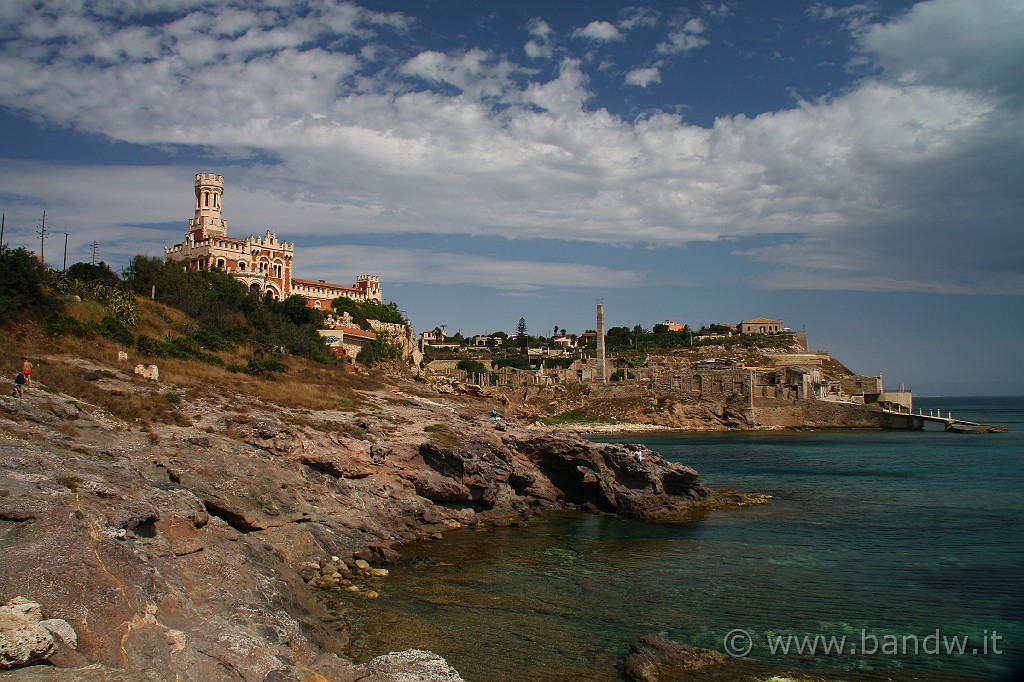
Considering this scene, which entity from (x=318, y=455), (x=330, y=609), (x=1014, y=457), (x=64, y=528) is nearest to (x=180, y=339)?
(x=318, y=455)

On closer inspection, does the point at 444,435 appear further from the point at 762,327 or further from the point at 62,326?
the point at 762,327

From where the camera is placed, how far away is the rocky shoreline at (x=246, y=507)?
7953 millimetres

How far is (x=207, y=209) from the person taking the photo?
5694 centimetres

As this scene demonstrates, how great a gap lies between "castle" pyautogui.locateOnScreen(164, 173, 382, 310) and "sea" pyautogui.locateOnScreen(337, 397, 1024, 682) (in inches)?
1572

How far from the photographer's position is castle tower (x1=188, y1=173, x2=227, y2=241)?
186ft

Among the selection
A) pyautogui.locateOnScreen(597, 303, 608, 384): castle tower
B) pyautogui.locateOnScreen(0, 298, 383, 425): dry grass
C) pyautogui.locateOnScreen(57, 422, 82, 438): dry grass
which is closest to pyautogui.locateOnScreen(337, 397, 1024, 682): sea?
pyautogui.locateOnScreen(57, 422, 82, 438): dry grass

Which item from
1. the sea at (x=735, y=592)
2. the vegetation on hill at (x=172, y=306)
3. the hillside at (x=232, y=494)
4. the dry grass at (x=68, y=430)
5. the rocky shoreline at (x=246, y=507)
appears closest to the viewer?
the rocky shoreline at (x=246, y=507)

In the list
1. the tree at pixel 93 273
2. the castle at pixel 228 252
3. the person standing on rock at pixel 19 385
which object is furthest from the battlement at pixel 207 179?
the person standing on rock at pixel 19 385

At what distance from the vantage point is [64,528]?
898 cm

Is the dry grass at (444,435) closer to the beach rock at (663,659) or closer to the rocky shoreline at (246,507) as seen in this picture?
the rocky shoreline at (246,507)

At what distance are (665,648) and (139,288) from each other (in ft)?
124

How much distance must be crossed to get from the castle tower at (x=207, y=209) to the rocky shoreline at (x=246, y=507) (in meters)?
33.8

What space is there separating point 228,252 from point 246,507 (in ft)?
147

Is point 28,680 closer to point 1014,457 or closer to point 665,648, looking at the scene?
point 665,648
